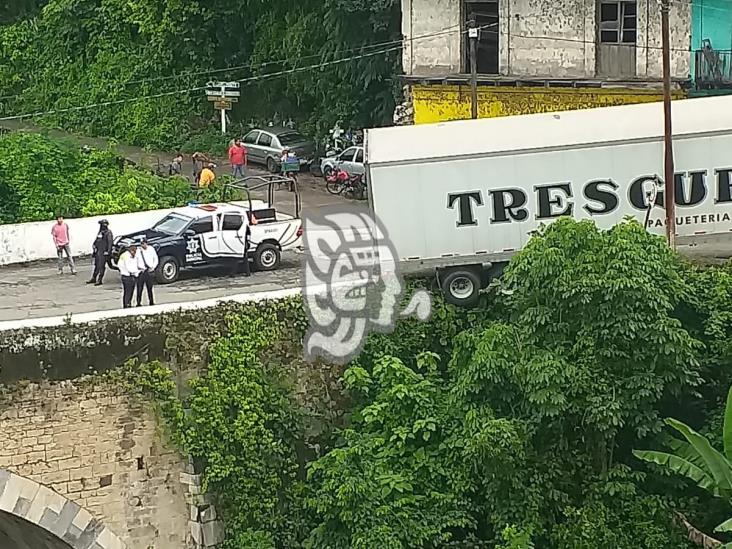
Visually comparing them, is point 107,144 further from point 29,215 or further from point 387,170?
point 387,170

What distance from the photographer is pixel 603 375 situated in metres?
13.2

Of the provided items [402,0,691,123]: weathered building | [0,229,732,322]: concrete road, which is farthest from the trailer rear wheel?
[402,0,691,123]: weathered building

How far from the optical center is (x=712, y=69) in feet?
74.5

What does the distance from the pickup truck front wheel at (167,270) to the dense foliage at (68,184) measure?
367cm

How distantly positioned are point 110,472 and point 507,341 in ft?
17.7

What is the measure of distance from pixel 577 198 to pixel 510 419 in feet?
12.4

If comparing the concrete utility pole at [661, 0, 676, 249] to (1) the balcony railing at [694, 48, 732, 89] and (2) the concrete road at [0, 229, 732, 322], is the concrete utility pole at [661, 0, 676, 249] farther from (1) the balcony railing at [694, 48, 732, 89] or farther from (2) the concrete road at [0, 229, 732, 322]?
(1) the balcony railing at [694, 48, 732, 89]

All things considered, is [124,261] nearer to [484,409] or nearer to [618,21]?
[484,409]

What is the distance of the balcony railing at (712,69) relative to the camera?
74.4 feet

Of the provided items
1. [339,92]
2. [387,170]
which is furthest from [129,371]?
[339,92]

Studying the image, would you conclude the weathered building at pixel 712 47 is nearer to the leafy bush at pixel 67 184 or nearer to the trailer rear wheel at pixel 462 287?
the trailer rear wheel at pixel 462 287

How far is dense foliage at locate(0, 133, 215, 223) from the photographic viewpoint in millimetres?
22547

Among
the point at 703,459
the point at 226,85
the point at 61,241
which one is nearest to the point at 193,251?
the point at 61,241

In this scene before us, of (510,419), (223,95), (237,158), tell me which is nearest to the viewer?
(510,419)
